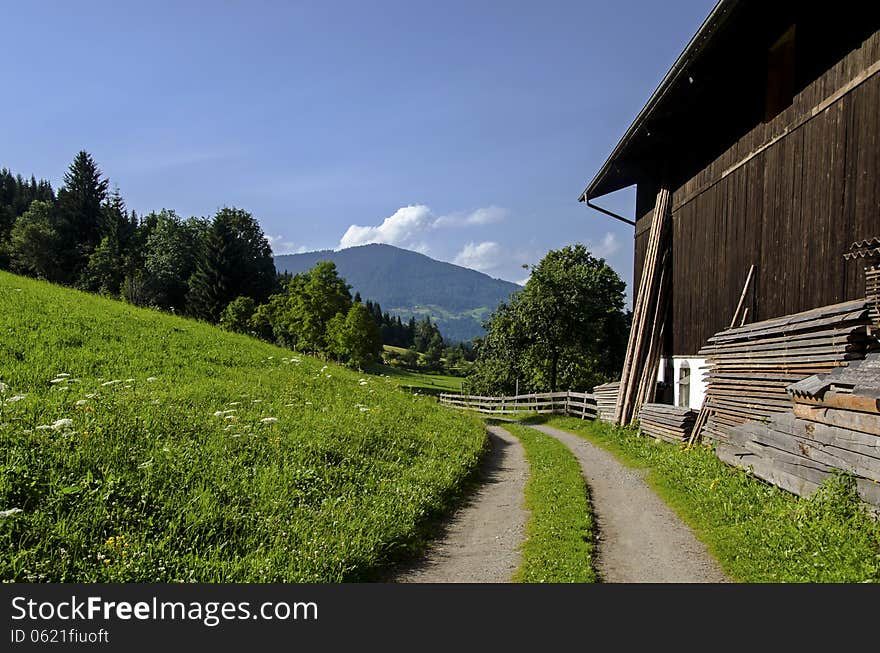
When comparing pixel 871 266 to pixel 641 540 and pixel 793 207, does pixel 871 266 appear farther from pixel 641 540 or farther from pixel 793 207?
pixel 641 540

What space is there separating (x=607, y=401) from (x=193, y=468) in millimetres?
18018

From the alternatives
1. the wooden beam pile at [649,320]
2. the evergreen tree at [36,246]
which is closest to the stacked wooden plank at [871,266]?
the wooden beam pile at [649,320]

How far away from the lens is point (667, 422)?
606 inches

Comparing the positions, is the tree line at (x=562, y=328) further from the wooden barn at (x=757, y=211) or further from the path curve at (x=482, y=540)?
the path curve at (x=482, y=540)

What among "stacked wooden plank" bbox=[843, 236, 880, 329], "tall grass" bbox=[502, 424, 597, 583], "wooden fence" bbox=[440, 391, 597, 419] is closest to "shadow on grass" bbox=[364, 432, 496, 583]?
"tall grass" bbox=[502, 424, 597, 583]

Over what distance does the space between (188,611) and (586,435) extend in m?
16.9

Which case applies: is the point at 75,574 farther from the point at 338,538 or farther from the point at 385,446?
the point at 385,446

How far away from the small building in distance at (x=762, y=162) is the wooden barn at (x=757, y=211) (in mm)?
32

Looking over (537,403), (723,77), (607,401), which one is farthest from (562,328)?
(723,77)

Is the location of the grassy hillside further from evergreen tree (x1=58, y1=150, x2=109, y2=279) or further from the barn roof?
evergreen tree (x1=58, y1=150, x2=109, y2=279)

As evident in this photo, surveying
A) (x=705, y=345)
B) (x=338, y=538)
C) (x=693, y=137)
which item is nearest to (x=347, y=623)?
(x=338, y=538)

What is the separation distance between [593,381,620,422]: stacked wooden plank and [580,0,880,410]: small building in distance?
390 centimetres

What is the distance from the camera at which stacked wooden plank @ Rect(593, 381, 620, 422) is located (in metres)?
22.1

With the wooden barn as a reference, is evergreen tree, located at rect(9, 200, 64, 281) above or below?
above
